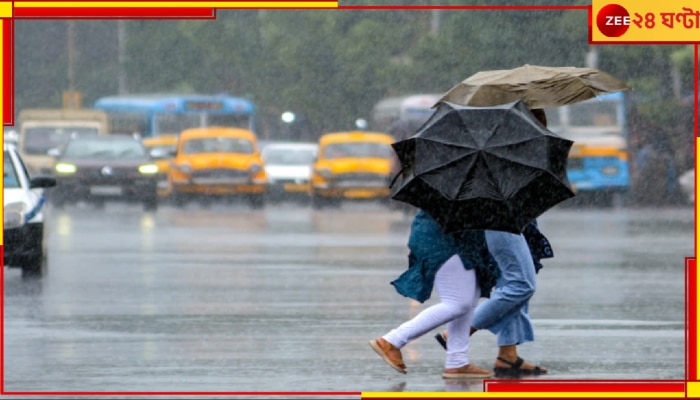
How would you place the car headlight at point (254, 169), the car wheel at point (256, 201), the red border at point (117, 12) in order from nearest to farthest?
the red border at point (117, 12)
the car wheel at point (256, 201)
the car headlight at point (254, 169)

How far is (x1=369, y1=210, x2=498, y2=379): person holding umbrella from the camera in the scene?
8.60m

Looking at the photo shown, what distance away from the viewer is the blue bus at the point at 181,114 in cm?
4616

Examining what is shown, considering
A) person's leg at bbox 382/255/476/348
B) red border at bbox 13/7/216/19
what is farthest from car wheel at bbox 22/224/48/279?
red border at bbox 13/7/216/19

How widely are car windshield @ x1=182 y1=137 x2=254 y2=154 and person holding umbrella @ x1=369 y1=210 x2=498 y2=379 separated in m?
28.5

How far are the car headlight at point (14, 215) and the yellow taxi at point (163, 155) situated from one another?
713 inches

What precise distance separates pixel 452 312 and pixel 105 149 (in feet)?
90.0

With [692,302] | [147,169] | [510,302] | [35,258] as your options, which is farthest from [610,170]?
[692,302]

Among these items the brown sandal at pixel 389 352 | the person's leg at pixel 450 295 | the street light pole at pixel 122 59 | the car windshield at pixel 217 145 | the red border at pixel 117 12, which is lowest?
the brown sandal at pixel 389 352

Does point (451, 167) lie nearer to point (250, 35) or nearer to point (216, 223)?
point (216, 223)

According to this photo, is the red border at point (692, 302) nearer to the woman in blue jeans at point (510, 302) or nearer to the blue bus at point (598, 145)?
the woman in blue jeans at point (510, 302)

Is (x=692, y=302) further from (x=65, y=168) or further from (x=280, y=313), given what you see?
(x=65, y=168)

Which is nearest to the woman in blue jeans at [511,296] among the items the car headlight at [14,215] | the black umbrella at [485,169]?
the black umbrella at [485,169]

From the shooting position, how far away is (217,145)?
3759 cm

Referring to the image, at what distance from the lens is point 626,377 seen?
30.1ft
